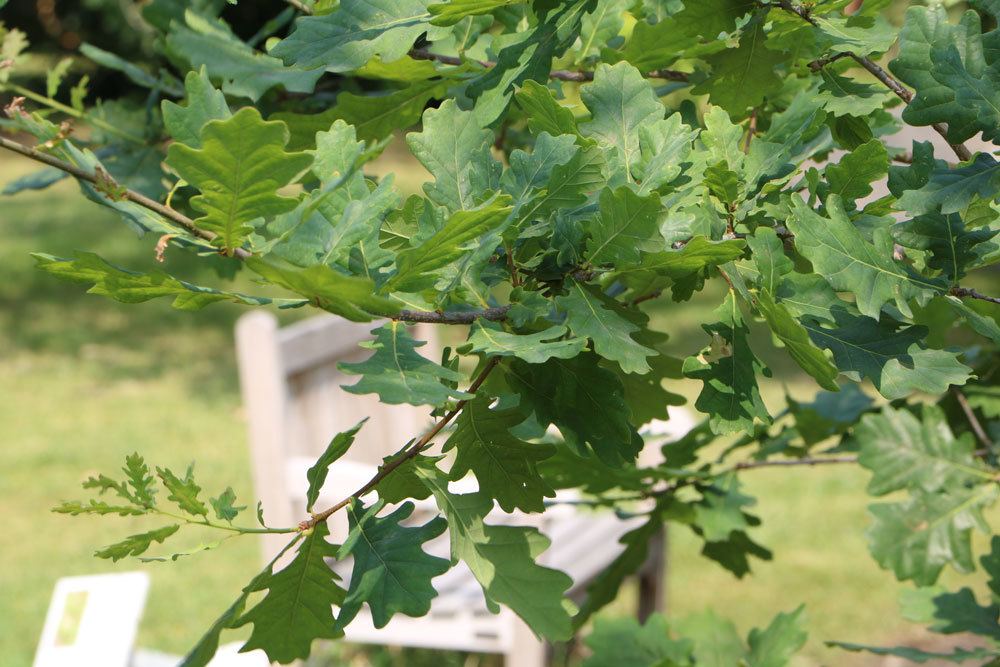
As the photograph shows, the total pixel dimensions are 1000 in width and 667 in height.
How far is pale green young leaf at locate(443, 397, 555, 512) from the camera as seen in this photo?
0.89 meters

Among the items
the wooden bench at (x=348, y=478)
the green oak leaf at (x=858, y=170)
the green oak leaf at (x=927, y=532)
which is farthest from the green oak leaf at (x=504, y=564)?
the wooden bench at (x=348, y=478)

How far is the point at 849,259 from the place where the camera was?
2.75 ft

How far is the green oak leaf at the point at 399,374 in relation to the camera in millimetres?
688

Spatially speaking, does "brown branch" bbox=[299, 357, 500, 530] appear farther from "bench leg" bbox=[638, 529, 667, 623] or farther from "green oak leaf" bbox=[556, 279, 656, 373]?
"bench leg" bbox=[638, 529, 667, 623]

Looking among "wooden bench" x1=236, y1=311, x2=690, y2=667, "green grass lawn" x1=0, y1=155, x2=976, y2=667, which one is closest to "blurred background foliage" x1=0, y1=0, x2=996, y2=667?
"green grass lawn" x1=0, y1=155, x2=976, y2=667

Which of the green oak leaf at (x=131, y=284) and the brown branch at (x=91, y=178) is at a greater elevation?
the brown branch at (x=91, y=178)

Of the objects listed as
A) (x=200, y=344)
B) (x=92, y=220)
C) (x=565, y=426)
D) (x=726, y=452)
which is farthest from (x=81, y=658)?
(x=92, y=220)

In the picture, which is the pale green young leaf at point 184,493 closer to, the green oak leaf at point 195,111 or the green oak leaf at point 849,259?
the green oak leaf at point 195,111

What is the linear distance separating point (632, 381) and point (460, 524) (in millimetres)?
327

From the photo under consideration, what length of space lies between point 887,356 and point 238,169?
487mm

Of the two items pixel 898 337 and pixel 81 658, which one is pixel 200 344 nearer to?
pixel 81 658

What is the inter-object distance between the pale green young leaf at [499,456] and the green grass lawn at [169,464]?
2.83 metres

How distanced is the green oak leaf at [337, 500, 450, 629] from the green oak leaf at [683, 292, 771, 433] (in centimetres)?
23

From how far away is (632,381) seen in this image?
3.68ft
